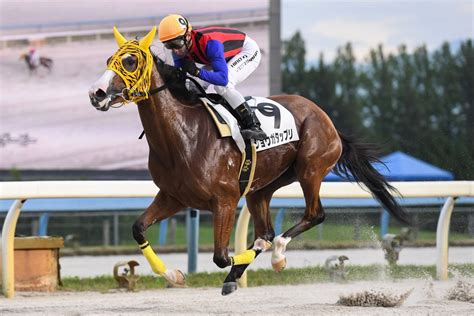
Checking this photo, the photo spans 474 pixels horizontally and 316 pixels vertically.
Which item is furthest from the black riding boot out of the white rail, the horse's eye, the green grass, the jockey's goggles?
the green grass

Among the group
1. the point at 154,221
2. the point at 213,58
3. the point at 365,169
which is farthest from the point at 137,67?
the point at 365,169

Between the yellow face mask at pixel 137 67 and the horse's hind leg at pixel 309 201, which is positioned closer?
the yellow face mask at pixel 137 67

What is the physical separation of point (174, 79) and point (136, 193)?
173 centimetres

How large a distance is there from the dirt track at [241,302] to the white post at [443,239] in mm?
328

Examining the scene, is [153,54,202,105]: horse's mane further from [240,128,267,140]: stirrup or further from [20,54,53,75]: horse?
[20,54,53,75]: horse

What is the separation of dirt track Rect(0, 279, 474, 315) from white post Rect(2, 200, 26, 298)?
0.35 feet

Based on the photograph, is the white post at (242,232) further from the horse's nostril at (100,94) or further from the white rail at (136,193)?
the horse's nostril at (100,94)

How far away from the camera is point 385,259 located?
9516 millimetres

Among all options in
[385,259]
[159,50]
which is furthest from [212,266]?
[159,50]

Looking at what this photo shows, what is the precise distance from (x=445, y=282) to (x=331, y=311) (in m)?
2.51

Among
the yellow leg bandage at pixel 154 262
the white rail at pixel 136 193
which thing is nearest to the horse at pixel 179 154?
the yellow leg bandage at pixel 154 262

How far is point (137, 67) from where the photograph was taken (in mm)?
6191

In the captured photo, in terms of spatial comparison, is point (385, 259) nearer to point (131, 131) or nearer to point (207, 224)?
point (207, 224)

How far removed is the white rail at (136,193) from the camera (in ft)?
24.8
